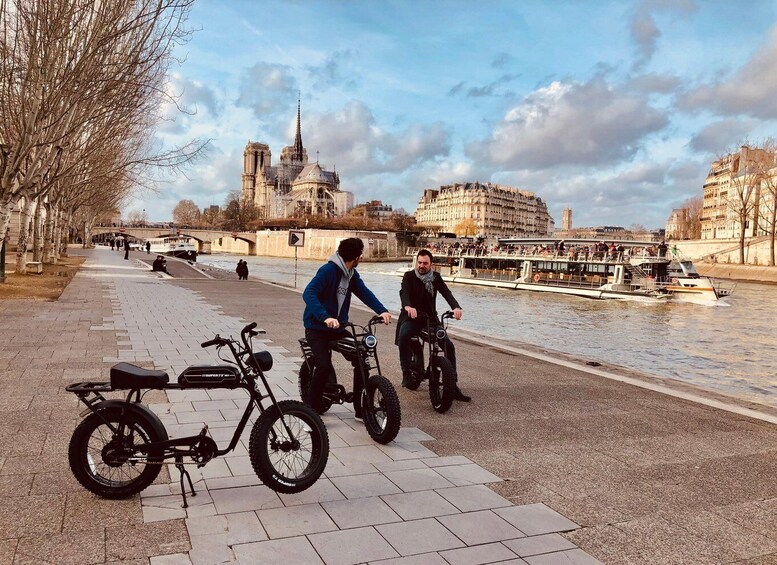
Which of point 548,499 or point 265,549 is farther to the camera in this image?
point 548,499

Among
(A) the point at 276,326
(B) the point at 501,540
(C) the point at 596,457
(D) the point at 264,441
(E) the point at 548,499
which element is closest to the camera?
(B) the point at 501,540

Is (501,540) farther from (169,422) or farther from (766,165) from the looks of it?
(766,165)

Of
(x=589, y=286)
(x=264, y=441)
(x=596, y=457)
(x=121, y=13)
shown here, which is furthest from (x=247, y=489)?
(x=589, y=286)

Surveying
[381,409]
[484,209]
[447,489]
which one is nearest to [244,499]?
[447,489]

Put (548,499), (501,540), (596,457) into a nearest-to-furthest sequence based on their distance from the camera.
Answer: (501,540)
(548,499)
(596,457)

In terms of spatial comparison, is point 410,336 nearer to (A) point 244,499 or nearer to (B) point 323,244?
(A) point 244,499

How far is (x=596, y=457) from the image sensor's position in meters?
5.83

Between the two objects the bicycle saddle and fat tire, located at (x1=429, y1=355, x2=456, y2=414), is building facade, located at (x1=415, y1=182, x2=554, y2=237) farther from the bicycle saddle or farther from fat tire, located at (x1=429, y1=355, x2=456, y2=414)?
the bicycle saddle

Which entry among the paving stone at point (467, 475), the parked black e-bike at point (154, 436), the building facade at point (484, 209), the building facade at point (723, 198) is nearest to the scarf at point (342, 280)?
the parked black e-bike at point (154, 436)

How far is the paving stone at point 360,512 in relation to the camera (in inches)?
163

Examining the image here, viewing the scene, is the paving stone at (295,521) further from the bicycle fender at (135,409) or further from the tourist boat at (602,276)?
the tourist boat at (602,276)

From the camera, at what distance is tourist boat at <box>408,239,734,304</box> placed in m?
42.2

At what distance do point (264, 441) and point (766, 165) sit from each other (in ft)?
257

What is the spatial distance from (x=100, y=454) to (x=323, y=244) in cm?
10195
